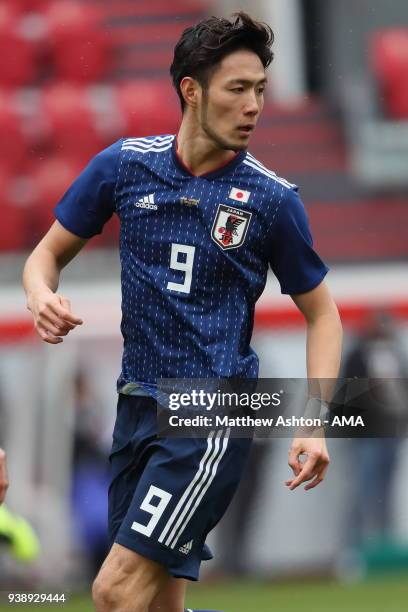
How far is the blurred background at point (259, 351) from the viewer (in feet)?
28.6

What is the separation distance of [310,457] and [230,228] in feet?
2.26

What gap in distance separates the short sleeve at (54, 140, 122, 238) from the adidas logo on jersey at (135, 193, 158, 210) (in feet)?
0.37

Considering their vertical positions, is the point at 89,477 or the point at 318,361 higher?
the point at 318,361

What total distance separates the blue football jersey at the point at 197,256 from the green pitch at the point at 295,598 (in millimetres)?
3637

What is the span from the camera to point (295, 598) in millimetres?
8375

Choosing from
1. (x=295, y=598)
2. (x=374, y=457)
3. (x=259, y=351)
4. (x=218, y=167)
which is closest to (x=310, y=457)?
(x=218, y=167)

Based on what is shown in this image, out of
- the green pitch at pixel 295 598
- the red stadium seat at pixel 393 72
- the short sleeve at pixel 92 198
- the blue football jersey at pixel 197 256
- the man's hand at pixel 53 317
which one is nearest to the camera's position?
the man's hand at pixel 53 317

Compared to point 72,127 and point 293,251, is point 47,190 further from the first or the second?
point 293,251

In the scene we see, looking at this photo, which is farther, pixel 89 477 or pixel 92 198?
pixel 89 477

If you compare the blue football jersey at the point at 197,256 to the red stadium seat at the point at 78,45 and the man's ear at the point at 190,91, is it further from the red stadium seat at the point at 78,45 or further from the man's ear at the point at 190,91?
the red stadium seat at the point at 78,45

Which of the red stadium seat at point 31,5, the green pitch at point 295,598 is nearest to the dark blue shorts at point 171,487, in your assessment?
the green pitch at point 295,598

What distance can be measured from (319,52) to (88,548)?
6.52 m

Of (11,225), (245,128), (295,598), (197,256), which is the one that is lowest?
(295,598)

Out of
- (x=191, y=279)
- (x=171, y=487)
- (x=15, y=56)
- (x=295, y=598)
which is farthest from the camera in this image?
(x=15, y=56)
